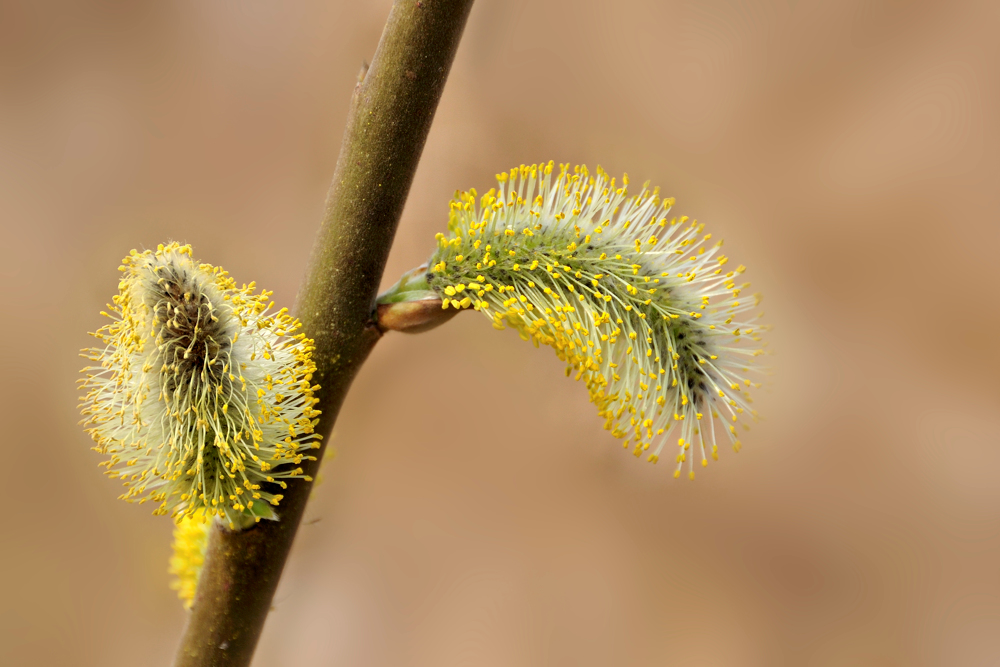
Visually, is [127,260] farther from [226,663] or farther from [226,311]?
[226,663]

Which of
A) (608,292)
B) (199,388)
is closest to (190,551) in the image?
(199,388)

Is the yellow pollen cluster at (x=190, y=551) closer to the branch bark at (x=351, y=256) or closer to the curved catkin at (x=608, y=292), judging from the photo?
the branch bark at (x=351, y=256)

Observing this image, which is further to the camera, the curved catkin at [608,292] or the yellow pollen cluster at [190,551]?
the yellow pollen cluster at [190,551]

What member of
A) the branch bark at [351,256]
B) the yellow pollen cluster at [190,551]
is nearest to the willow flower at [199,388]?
the branch bark at [351,256]

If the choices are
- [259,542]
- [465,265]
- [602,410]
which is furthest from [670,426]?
[259,542]

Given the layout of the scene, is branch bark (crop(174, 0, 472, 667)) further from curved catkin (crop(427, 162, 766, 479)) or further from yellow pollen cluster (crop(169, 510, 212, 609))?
yellow pollen cluster (crop(169, 510, 212, 609))

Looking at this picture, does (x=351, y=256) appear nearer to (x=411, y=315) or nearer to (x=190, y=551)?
(x=411, y=315)
